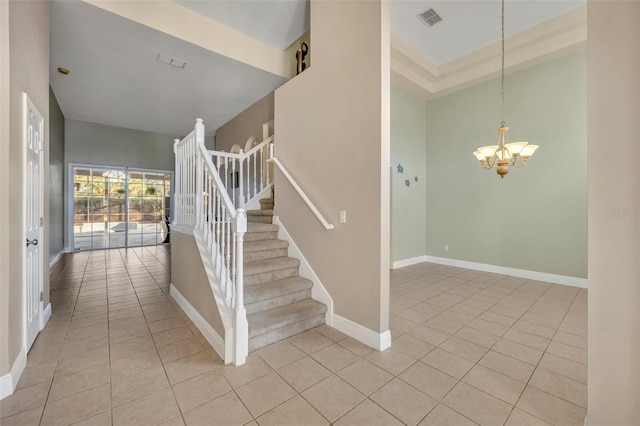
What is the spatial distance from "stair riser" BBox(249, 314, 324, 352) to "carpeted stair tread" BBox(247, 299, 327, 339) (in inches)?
1.4

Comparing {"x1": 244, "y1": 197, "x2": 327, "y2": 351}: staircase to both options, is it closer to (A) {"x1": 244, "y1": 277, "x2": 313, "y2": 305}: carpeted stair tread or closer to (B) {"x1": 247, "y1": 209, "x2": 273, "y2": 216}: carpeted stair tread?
(A) {"x1": 244, "y1": 277, "x2": 313, "y2": 305}: carpeted stair tread

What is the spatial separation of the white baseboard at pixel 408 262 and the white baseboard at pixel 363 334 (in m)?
3.04

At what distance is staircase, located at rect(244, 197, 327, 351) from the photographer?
2518mm

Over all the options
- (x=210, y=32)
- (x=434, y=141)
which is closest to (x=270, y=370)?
(x=210, y=32)

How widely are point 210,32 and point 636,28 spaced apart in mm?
4500

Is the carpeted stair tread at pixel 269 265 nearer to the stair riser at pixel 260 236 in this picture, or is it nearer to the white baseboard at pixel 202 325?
the stair riser at pixel 260 236

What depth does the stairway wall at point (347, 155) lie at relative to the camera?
2.48 m

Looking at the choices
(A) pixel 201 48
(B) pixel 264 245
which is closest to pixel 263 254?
(B) pixel 264 245

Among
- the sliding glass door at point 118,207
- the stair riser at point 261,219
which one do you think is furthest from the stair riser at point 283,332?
the sliding glass door at point 118,207

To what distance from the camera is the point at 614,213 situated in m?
1.34

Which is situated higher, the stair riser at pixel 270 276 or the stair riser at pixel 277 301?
the stair riser at pixel 270 276

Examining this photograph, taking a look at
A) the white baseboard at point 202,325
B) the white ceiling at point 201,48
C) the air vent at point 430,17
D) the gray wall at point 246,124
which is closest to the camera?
the white baseboard at point 202,325

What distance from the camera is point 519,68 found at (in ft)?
15.8

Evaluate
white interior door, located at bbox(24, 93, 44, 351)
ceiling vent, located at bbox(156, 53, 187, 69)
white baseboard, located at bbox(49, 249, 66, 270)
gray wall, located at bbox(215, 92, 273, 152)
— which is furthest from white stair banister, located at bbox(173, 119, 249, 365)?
white baseboard, located at bbox(49, 249, 66, 270)
